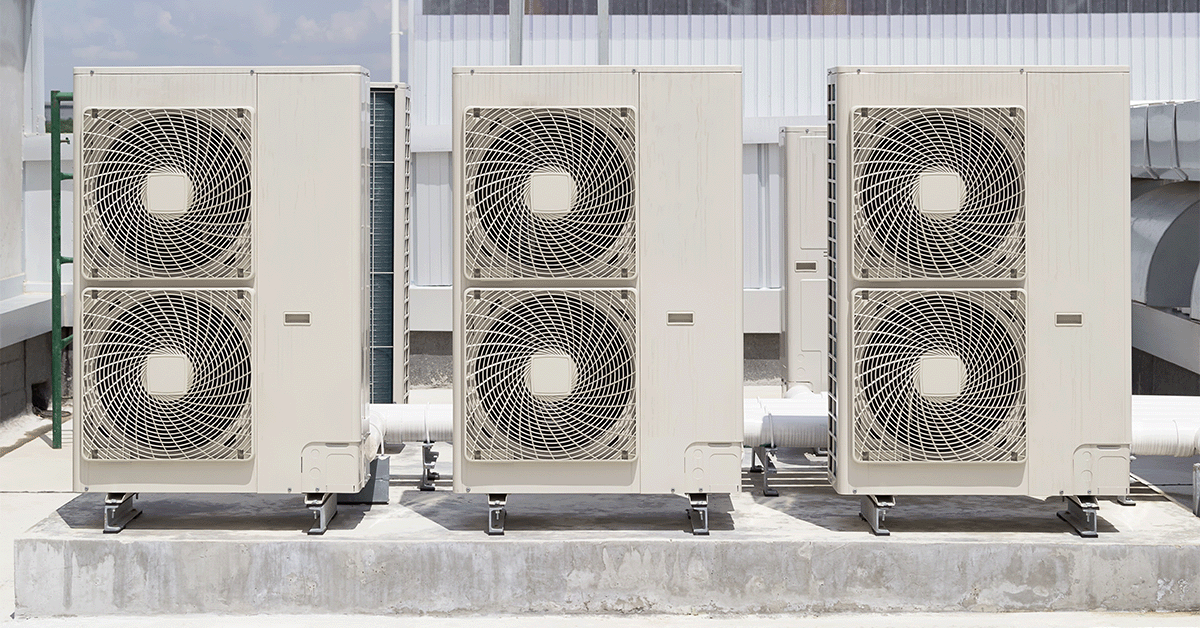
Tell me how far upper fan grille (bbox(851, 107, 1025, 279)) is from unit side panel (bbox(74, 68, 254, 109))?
8.59 feet

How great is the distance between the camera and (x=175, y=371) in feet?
18.5

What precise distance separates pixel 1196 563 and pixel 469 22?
13.1 m

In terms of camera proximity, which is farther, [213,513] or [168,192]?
[213,513]

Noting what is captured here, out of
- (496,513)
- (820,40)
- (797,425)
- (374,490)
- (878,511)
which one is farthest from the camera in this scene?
(820,40)

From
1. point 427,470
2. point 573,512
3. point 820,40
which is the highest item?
point 820,40

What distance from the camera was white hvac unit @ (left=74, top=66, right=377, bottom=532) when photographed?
5590 mm

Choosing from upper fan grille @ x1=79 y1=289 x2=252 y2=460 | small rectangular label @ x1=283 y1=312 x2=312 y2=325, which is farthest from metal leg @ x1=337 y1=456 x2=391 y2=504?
small rectangular label @ x1=283 y1=312 x2=312 y2=325

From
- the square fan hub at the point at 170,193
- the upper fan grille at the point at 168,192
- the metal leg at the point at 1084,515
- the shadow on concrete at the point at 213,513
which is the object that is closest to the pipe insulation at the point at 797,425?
the shadow on concrete at the point at 213,513

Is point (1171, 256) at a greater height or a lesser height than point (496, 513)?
greater

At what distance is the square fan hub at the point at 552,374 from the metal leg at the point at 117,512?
6.18ft

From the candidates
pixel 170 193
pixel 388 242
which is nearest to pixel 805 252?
pixel 388 242

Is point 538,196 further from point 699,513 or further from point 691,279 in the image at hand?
point 699,513

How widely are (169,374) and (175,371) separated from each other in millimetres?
29

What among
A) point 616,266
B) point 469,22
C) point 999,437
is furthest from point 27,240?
point 999,437
